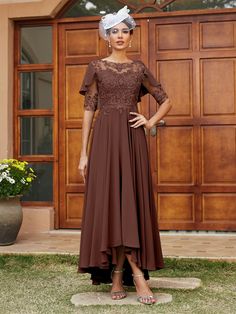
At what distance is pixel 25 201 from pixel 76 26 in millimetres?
1850

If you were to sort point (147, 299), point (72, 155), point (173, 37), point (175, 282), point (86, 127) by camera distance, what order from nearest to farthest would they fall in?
point (147, 299)
point (86, 127)
point (175, 282)
point (173, 37)
point (72, 155)

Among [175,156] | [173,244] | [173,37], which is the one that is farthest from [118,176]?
[173,37]

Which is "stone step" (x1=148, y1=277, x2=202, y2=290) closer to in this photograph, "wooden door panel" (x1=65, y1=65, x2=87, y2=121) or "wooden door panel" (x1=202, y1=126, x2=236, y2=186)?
"wooden door panel" (x1=202, y1=126, x2=236, y2=186)

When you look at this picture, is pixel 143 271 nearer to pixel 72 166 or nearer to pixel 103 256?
pixel 103 256

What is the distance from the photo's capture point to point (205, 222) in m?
4.80

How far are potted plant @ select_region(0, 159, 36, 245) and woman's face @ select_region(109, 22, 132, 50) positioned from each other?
186 centimetres

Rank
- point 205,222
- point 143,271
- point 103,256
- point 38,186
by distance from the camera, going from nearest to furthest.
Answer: point 103,256 < point 143,271 < point 205,222 < point 38,186

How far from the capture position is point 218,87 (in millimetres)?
4816

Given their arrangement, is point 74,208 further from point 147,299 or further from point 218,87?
point 147,299

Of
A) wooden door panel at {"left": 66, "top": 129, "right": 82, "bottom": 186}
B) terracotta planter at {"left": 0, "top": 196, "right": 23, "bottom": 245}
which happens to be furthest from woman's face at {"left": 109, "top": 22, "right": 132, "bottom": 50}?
wooden door panel at {"left": 66, "top": 129, "right": 82, "bottom": 186}

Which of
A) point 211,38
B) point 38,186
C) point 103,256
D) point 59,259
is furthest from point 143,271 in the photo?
point 211,38

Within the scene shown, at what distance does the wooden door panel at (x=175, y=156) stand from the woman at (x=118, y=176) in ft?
6.31

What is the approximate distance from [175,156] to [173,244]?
93cm

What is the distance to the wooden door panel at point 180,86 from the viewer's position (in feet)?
15.9
